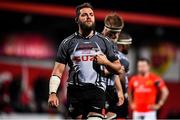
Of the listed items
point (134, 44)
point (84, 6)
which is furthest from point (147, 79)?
point (134, 44)

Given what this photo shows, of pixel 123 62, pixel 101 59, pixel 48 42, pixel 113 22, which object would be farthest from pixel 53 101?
pixel 48 42

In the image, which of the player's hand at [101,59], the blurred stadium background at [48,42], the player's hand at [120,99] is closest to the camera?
the player's hand at [101,59]

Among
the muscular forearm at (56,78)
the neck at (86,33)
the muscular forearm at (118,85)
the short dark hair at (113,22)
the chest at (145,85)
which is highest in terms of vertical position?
the short dark hair at (113,22)

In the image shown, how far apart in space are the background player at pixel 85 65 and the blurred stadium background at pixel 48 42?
14.0 metres

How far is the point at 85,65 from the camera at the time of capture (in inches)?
285

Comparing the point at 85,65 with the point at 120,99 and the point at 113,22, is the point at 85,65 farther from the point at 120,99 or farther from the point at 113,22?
the point at 113,22

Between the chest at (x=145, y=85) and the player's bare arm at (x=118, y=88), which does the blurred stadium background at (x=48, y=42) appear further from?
the player's bare arm at (x=118, y=88)

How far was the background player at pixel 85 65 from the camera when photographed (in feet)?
23.7

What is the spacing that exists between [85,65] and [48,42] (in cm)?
1996

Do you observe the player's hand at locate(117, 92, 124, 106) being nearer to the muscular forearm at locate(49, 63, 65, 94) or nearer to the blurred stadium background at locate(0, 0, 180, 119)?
the muscular forearm at locate(49, 63, 65, 94)

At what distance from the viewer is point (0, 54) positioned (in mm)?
26016

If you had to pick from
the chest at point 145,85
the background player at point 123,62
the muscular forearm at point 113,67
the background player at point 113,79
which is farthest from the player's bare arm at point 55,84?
the chest at point 145,85

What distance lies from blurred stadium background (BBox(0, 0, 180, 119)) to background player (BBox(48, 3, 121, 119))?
14007 mm

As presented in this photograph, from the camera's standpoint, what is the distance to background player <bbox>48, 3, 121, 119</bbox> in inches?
285
